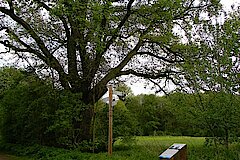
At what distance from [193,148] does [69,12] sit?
6.09 meters

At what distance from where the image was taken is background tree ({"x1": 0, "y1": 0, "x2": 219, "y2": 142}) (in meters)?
13.1

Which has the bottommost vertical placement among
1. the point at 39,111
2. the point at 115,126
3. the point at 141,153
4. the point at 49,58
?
the point at 141,153

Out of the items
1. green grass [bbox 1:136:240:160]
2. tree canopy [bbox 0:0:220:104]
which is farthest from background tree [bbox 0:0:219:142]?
green grass [bbox 1:136:240:160]

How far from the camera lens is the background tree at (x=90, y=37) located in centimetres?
1309

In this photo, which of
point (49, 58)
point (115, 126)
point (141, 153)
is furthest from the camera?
point (115, 126)

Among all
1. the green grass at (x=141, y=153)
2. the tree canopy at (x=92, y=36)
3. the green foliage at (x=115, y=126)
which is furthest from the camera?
the green foliage at (x=115, y=126)

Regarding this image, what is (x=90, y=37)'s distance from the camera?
1294 centimetres

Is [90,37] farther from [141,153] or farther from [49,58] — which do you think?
[141,153]

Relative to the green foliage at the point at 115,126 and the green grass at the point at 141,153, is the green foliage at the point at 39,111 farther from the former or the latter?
the green foliage at the point at 115,126

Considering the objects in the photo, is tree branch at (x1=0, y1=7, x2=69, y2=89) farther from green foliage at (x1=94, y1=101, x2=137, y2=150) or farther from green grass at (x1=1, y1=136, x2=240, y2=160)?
green grass at (x1=1, y1=136, x2=240, y2=160)

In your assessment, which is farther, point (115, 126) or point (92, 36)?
point (115, 126)

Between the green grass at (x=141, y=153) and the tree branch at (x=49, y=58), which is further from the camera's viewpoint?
the tree branch at (x=49, y=58)

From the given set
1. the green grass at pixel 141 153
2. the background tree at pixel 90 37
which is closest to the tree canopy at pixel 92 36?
the background tree at pixel 90 37

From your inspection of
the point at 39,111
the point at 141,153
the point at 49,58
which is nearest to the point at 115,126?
the point at 39,111
